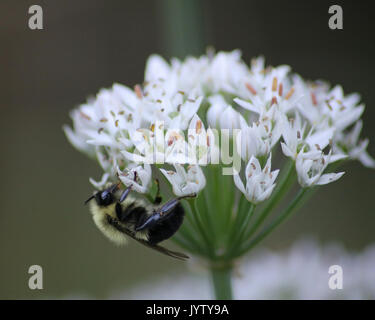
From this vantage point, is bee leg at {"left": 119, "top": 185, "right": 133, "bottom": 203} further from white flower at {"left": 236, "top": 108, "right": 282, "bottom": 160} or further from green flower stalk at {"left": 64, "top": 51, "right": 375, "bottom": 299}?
white flower at {"left": 236, "top": 108, "right": 282, "bottom": 160}

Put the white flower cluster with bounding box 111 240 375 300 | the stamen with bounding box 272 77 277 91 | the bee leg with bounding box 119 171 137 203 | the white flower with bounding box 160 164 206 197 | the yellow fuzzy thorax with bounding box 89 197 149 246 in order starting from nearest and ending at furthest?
the white flower with bounding box 160 164 206 197, the bee leg with bounding box 119 171 137 203, the yellow fuzzy thorax with bounding box 89 197 149 246, the stamen with bounding box 272 77 277 91, the white flower cluster with bounding box 111 240 375 300

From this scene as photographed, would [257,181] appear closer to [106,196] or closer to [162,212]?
[162,212]

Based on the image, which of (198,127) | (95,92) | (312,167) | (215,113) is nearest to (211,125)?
(215,113)

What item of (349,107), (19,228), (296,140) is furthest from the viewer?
(19,228)

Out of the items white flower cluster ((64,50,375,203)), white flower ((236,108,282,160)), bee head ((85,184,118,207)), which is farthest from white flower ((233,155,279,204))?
bee head ((85,184,118,207))

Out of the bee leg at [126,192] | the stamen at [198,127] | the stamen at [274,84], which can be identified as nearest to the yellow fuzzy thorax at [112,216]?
the bee leg at [126,192]

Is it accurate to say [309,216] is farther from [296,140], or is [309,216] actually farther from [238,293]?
[296,140]
